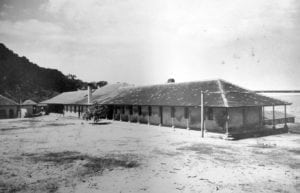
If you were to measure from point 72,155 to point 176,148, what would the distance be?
249 inches

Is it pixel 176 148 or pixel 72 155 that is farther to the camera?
pixel 176 148

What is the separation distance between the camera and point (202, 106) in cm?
2195

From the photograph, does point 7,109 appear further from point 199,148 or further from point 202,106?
point 199,148

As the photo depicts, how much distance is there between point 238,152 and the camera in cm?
1569

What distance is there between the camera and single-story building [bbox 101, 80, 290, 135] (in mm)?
24094

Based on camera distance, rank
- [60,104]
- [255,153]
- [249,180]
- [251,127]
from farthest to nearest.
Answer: [60,104]
[251,127]
[255,153]
[249,180]

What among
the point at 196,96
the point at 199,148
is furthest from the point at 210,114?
the point at 199,148

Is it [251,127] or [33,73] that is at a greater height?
[33,73]

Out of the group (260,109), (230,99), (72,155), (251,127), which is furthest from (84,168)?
(260,109)

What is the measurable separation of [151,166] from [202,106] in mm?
10549

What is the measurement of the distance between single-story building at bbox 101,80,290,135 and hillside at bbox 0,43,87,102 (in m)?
65.0

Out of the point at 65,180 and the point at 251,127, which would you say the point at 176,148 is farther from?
the point at 251,127

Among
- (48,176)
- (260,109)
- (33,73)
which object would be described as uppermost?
(33,73)

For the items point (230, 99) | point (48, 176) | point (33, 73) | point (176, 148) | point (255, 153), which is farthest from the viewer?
point (33, 73)
